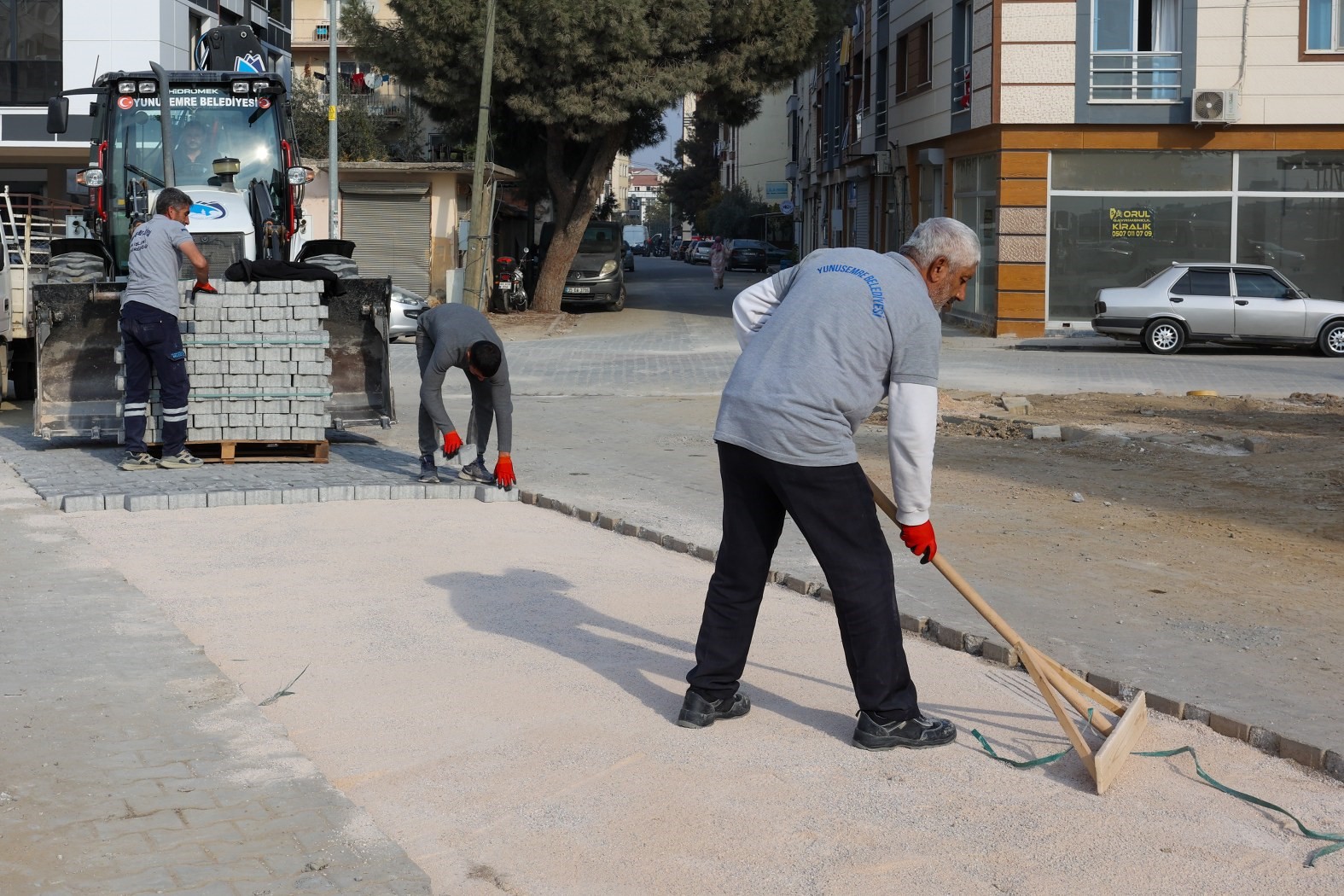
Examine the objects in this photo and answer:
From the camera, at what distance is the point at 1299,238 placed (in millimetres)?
28484

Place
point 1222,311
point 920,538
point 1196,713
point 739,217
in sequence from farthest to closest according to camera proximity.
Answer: point 739,217 < point 1222,311 < point 1196,713 < point 920,538

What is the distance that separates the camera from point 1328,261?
1121 inches

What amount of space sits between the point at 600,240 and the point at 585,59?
8.27 meters

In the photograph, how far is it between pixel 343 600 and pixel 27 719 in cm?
211

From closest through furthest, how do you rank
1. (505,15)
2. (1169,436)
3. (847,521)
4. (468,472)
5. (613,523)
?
1. (847,521)
2. (613,523)
3. (468,472)
4. (1169,436)
5. (505,15)

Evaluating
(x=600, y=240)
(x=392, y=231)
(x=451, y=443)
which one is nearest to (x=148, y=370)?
(x=451, y=443)

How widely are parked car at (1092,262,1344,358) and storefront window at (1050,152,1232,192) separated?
142 inches

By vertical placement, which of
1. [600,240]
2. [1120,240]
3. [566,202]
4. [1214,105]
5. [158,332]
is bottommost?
[158,332]

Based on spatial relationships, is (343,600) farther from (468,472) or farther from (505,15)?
(505,15)

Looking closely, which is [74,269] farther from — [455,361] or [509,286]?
[509,286]

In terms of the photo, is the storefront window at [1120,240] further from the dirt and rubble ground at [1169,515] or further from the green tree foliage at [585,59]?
the dirt and rubble ground at [1169,515]

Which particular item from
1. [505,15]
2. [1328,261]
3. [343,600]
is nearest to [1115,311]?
[1328,261]

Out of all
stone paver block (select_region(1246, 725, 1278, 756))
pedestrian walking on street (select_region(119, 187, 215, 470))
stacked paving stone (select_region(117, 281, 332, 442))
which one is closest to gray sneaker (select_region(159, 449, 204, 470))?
pedestrian walking on street (select_region(119, 187, 215, 470))

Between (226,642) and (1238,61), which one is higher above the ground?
(1238,61)
